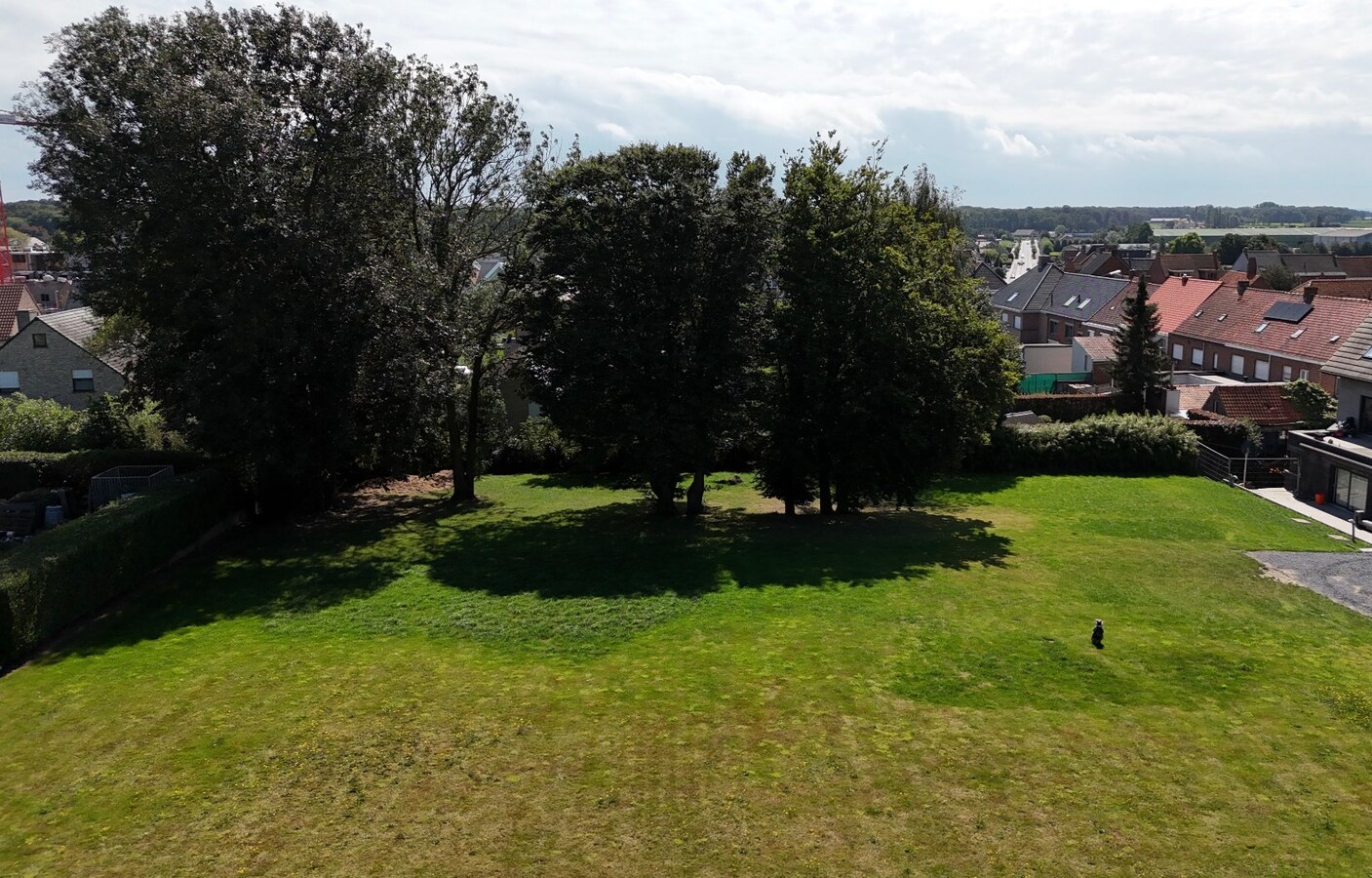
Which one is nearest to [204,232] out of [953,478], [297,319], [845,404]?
[297,319]

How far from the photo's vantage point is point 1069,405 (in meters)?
45.4

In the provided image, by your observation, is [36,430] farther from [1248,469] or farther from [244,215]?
[1248,469]

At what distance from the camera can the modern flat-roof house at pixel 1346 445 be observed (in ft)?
104

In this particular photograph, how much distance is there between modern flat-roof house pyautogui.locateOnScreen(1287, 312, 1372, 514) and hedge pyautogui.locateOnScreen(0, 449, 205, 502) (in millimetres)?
38491

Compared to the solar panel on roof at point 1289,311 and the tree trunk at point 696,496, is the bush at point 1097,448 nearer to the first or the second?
the tree trunk at point 696,496

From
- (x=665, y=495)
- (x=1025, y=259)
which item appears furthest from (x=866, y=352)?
(x=1025, y=259)

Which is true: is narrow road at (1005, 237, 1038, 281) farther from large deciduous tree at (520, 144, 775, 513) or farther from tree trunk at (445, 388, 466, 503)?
tree trunk at (445, 388, 466, 503)

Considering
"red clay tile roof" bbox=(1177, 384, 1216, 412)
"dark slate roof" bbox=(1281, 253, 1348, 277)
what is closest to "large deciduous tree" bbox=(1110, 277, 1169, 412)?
"red clay tile roof" bbox=(1177, 384, 1216, 412)

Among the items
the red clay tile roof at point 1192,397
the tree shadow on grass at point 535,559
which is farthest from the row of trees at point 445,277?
the red clay tile roof at point 1192,397

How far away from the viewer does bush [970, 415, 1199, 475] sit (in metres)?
38.5

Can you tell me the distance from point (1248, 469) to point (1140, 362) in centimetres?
991

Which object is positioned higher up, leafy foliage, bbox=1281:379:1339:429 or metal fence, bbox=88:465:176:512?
leafy foliage, bbox=1281:379:1339:429

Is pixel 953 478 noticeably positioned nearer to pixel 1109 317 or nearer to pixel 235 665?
pixel 235 665

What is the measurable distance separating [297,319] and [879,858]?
1862 centimetres
